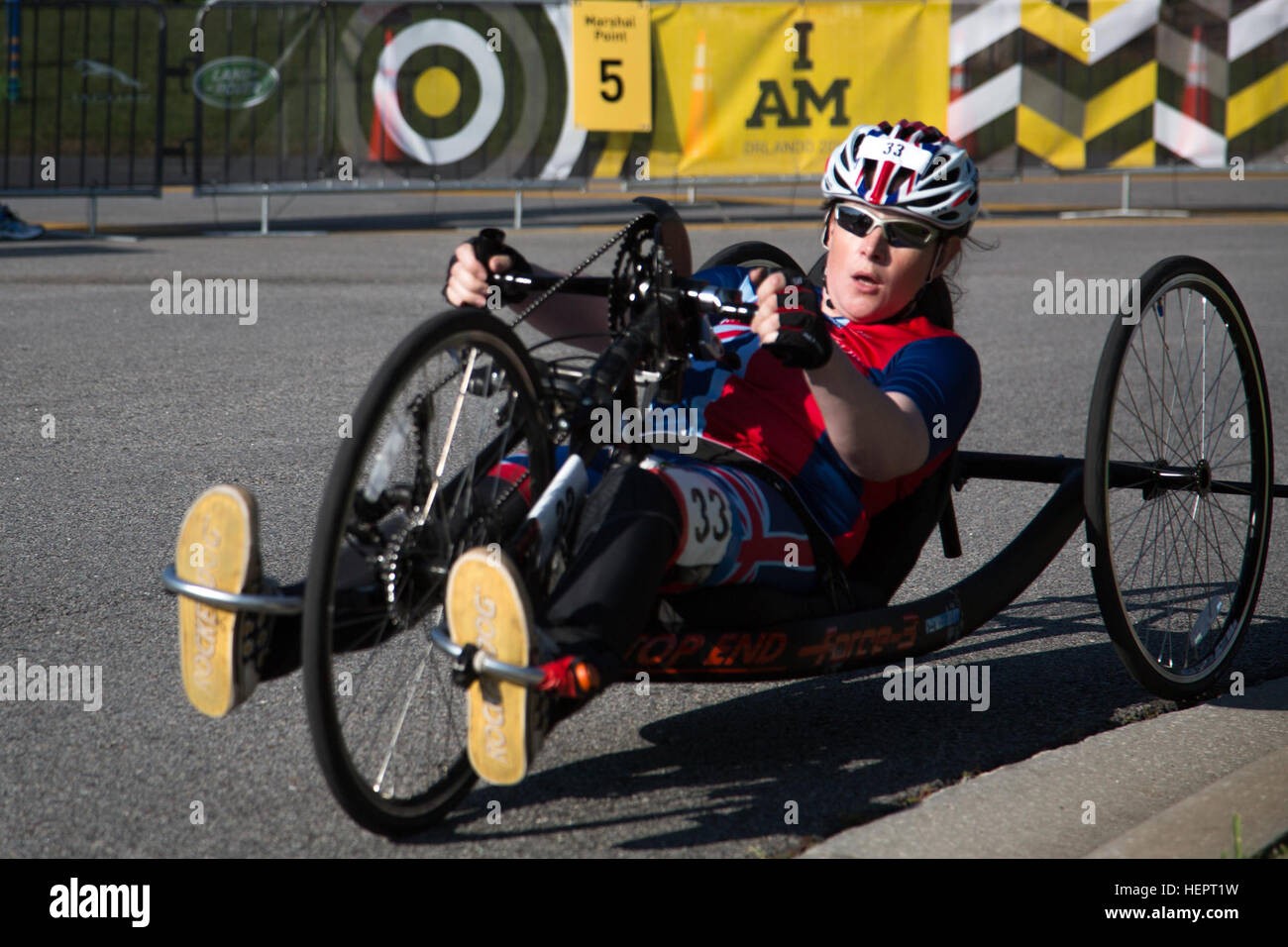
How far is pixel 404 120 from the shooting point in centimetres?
1242

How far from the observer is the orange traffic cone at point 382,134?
40.4 ft

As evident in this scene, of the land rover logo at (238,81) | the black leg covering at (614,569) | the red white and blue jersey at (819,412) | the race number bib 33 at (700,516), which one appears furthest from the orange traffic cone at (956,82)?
the black leg covering at (614,569)

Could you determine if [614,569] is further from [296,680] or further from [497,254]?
[296,680]

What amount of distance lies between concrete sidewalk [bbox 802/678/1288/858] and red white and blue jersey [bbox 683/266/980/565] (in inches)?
21.8

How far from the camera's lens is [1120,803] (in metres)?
2.80

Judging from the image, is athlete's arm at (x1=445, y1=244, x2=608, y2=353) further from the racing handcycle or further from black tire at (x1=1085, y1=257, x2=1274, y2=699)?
black tire at (x1=1085, y1=257, x2=1274, y2=699)

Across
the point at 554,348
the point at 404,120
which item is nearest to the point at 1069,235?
the point at 404,120

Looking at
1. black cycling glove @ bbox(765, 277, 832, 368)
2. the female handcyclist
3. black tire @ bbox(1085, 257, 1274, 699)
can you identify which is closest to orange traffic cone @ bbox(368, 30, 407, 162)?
black tire @ bbox(1085, 257, 1274, 699)

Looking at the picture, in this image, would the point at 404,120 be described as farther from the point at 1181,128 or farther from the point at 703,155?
the point at 1181,128

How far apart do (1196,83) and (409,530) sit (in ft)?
41.4

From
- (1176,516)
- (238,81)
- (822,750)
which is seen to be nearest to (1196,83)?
(238,81)

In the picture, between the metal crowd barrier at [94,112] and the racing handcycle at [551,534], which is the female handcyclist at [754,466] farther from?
the metal crowd barrier at [94,112]

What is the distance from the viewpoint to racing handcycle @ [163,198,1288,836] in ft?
7.81
